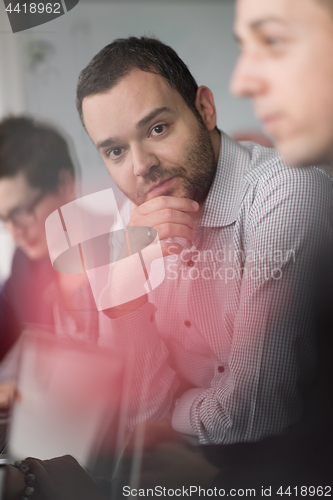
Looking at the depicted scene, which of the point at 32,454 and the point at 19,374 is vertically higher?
the point at 19,374

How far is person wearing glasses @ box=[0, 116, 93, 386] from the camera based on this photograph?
708mm

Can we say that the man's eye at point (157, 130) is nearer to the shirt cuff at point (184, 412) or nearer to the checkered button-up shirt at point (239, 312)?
the checkered button-up shirt at point (239, 312)

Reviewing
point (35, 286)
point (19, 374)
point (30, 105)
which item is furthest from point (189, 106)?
point (19, 374)

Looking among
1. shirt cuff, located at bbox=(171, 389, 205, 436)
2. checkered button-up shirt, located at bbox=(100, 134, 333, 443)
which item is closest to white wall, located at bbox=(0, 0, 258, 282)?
checkered button-up shirt, located at bbox=(100, 134, 333, 443)

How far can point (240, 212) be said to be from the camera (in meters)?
0.68

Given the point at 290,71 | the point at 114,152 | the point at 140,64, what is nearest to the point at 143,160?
the point at 114,152

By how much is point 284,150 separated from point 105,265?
355mm

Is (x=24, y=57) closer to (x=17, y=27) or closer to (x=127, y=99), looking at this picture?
(x=17, y=27)

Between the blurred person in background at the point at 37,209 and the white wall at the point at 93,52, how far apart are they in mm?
34

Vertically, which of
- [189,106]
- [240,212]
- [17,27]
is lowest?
[240,212]

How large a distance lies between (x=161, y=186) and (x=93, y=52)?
25 cm

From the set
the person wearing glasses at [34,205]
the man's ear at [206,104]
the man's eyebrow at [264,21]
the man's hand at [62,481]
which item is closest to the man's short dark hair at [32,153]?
the person wearing glasses at [34,205]

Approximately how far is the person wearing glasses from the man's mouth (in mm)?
142

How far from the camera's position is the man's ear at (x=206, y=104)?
0.67m
